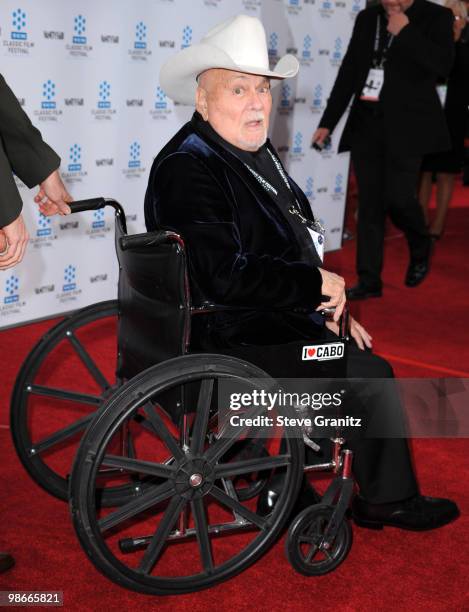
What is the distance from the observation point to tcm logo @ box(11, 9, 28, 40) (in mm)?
4098

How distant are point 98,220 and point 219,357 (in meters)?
2.87

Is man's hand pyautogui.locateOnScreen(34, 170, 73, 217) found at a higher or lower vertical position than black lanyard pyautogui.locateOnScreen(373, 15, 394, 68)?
lower

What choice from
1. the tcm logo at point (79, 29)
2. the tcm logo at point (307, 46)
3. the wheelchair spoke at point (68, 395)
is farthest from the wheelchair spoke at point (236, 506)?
the tcm logo at point (307, 46)

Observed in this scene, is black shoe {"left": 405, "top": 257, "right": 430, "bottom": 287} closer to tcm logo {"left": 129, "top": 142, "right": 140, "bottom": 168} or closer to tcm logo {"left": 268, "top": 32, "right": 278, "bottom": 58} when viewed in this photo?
tcm logo {"left": 268, "top": 32, "right": 278, "bottom": 58}

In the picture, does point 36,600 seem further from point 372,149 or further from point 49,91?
point 372,149

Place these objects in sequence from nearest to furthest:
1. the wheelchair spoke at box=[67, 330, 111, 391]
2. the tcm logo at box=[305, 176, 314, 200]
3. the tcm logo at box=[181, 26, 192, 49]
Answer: the wheelchair spoke at box=[67, 330, 111, 391] < the tcm logo at box=[181, 26, 192, 49] < the tcm logo at box=[305, 176, 314, 200]

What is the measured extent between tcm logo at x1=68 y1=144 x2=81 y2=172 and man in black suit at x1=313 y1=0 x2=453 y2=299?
134cm

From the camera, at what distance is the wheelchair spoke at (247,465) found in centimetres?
214

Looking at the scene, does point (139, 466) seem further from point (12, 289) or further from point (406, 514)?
point (12, 289)

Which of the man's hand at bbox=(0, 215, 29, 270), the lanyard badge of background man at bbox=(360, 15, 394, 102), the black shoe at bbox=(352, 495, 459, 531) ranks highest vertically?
the lanyard badge of background man at bbox=(360, 15, 394, 102)

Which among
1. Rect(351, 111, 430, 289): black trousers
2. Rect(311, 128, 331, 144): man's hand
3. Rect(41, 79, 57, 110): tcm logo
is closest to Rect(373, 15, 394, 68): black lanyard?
Rect(351, 111, 430, 289): black trousers

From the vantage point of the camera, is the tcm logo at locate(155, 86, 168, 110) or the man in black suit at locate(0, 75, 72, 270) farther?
the tcm logo at locate(155, 86, 168, 110)

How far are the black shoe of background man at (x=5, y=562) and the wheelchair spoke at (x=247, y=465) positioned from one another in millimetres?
643

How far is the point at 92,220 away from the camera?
4.72 meters
